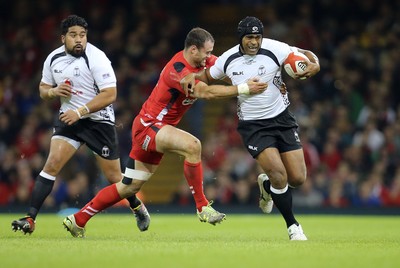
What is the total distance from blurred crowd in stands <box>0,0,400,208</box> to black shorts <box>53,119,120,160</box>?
687 centimetres

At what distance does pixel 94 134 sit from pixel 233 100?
9878 millimetres

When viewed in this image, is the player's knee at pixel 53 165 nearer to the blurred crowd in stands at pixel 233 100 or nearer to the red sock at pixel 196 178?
the red sock at pixel 196 178

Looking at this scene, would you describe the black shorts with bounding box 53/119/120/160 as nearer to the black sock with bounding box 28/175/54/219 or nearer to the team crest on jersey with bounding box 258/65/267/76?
the black sock with bounding box 28/175/54/219

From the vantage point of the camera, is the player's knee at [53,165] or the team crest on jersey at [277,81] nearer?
the team crest on jersey at [277,81]

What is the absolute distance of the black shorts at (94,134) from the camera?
1120 cm

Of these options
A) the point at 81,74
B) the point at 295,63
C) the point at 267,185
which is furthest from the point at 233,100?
the point at 295,63

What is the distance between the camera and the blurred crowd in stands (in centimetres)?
1827

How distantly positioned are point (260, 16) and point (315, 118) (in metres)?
4.33

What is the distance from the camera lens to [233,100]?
68.7 ft

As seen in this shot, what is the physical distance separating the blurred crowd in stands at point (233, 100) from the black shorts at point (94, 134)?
687 cm

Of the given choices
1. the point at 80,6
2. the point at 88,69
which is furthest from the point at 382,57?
the point at 88,69

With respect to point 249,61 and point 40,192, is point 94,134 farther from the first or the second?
point 249,61

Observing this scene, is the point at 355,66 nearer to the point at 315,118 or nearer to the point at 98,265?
the point at 315,118

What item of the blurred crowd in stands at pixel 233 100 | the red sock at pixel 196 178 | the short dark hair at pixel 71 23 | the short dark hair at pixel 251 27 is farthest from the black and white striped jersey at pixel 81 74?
the blurred crowd in stands at pixel 233 100
